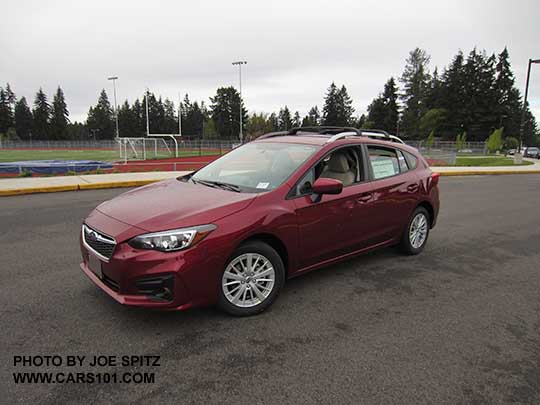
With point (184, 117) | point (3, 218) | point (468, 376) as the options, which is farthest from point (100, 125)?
point (468, 376)

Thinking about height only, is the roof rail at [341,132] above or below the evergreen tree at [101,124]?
below

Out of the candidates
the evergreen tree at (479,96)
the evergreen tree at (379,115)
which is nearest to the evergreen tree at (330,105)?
the evergreen tree at (379,115)

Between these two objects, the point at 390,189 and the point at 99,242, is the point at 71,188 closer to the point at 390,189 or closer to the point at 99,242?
the point at 99,242

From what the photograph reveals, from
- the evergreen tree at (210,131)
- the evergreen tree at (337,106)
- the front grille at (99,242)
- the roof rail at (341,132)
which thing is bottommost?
the front grille at (99,242)

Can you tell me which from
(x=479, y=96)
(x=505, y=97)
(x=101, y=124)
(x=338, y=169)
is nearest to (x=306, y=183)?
(x=338, y=169)

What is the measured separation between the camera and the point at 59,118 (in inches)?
3841

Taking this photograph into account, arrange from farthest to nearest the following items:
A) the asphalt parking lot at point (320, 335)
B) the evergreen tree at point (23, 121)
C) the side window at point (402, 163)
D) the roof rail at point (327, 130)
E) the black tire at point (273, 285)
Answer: the evergreen tree at point (23, 121)
the side window at point (402, 163)
the roof rail at point (327, 130)
the black tire at point (273, 285)
the asphalt parking lot at point (320, 335)

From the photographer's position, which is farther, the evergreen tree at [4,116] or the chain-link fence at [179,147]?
the evergreen tree at [4,116]

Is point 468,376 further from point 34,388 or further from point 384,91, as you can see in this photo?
point 384,91

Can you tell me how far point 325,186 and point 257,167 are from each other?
90 cm

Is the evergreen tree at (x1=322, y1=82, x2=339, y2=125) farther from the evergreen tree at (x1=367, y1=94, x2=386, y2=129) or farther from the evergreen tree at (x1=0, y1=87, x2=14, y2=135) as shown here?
the evergreen tree at (x1=0, y1=87, x2=14, y2=135)

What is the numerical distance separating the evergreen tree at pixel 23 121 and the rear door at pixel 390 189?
111 m

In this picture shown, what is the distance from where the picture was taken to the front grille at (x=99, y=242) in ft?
10.0

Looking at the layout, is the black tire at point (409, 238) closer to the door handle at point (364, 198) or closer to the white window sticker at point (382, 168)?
the white window sticker at point (382, 168)
